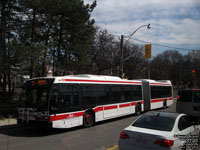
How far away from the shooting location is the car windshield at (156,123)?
223 inches

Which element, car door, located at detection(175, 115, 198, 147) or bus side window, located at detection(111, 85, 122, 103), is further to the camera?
bus side window, located at detection(111, 85, 122, 103)

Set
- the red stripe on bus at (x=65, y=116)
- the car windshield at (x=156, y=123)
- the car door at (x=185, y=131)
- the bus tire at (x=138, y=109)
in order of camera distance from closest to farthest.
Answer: the car door at (x=185, y=131) < the car windshield at (x=156, y=123) < the red stripe on bus at (x=65, y=116) < the bus tire at (x=138, y=109)

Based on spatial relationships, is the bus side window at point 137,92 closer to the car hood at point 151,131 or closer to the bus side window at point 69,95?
the bus side window at point 69,95

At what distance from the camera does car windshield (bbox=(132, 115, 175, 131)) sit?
5656 mm

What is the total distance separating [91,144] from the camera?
780cm

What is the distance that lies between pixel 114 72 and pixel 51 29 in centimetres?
2506

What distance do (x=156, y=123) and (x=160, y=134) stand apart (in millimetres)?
656

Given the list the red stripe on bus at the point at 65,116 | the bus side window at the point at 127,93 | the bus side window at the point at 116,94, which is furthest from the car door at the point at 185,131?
the bus side window at the point at 127,93

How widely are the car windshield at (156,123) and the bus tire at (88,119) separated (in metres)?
5.29

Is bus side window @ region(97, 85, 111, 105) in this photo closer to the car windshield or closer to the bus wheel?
the bus wheel

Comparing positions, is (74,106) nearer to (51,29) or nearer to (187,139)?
(187,139)

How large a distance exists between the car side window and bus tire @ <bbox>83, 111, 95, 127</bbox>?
5.73 meters

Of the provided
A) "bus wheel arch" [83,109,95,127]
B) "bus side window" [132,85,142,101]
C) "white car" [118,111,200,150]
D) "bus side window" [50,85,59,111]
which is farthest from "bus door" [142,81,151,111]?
"white car" [118,111,200,150]

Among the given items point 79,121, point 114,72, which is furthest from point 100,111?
point 114,72
